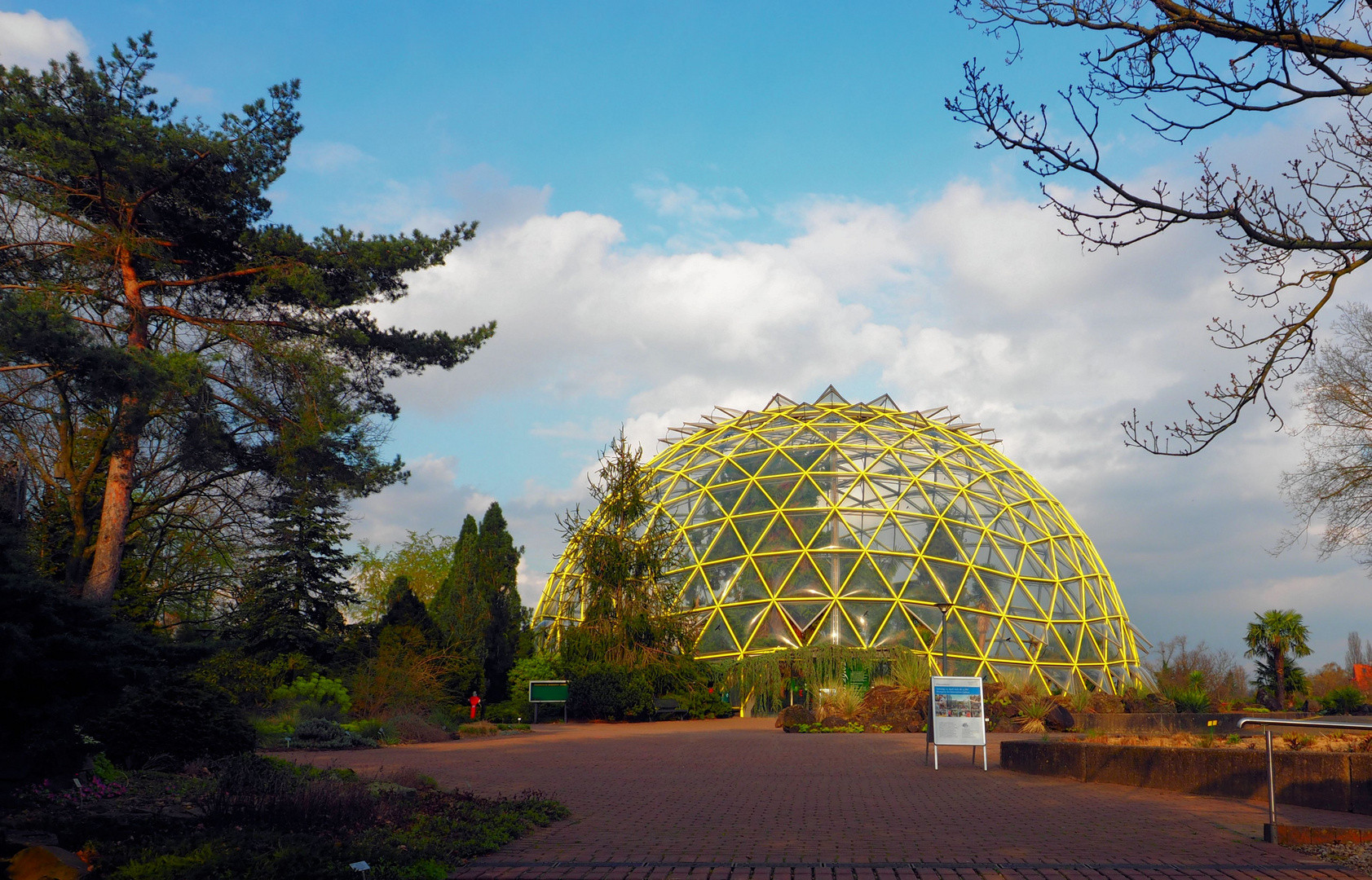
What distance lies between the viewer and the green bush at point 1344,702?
24777mm

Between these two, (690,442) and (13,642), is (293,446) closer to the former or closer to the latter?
(13,642)

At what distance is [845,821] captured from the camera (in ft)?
27.4

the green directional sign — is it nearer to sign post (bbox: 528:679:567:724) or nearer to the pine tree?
sign post (bbox: 528:679:567:724)

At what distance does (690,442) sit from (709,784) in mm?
28533

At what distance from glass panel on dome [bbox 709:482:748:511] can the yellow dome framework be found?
7 centimetres

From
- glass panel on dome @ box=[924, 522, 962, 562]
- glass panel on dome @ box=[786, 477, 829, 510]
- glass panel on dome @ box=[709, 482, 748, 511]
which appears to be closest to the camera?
glass panel on dome @ box=[924, 522, 962, 562]

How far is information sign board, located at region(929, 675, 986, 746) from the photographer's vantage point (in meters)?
13.2

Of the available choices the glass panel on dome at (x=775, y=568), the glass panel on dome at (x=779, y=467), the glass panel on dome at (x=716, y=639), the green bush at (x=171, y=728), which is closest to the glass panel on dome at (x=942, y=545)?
the glass panel on dome at (x=775, y=568)

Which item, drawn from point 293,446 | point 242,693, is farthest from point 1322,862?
point 242,693

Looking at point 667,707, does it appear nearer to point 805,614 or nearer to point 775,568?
point 805,614

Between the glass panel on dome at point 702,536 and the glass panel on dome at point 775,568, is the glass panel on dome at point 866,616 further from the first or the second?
the glass panel on dome at point 702,536

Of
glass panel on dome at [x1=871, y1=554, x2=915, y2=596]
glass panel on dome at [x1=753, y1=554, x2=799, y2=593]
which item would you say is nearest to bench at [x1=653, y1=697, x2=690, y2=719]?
glass panel on dome at [x1=753, y1=554, x2=799, y2=593]

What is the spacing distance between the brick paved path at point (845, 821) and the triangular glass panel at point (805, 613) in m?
12.9

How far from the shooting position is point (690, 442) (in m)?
39.6
